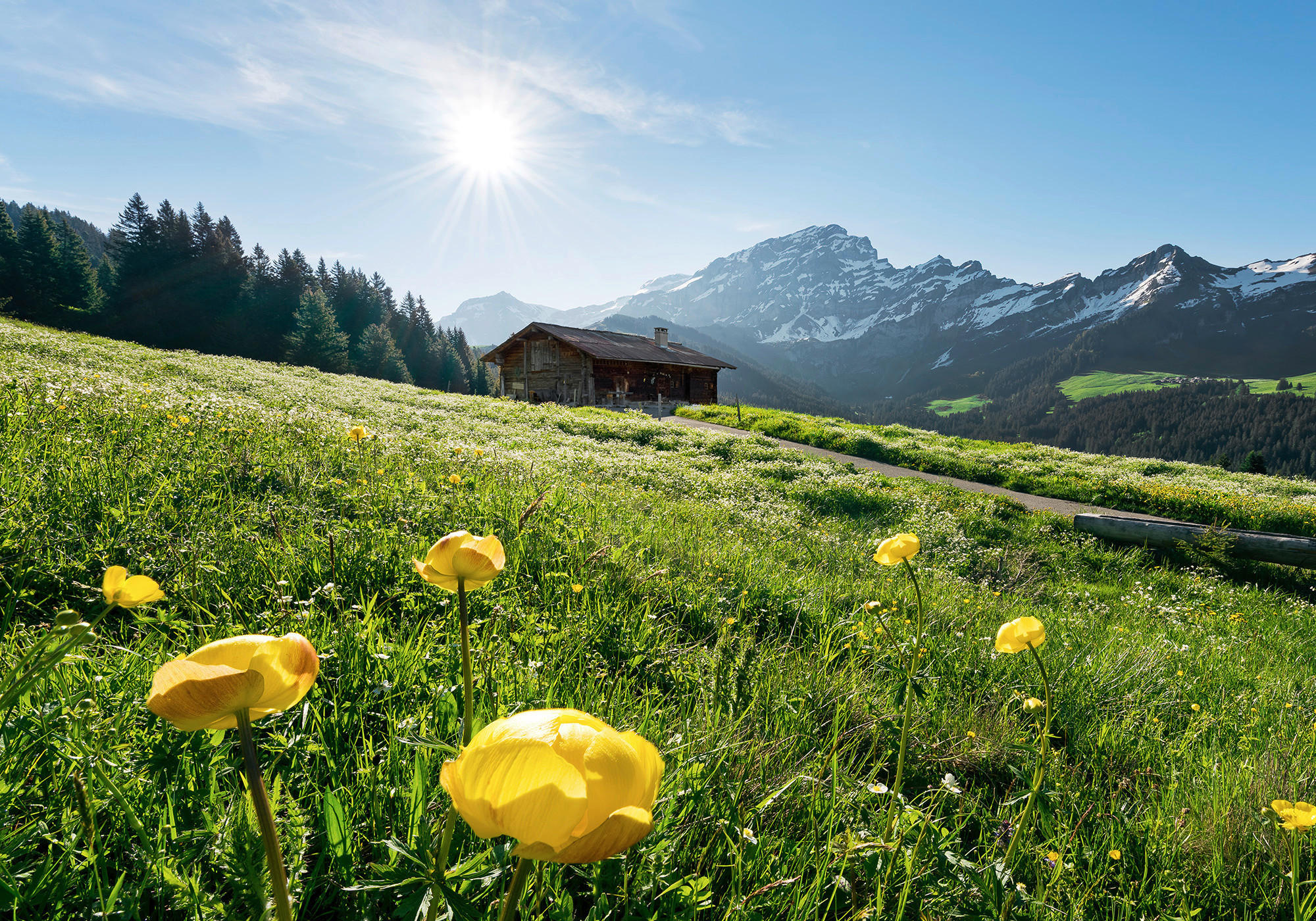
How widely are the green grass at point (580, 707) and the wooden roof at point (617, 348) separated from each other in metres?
27.3

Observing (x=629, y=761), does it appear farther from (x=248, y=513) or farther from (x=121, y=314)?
(x=121, y=314)

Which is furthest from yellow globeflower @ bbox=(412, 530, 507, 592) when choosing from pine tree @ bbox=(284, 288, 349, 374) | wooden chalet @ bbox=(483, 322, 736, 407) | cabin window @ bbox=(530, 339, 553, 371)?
pine tree @ bbox=(284, 288, 349, 374)

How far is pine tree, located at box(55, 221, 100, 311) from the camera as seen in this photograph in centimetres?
5078

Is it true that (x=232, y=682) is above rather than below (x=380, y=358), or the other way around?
below

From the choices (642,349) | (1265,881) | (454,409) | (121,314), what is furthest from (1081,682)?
(121,314)

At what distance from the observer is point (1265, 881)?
1.88 metres

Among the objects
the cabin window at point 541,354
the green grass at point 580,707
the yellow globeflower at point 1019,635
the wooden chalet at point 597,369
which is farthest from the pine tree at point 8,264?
the yellow globeflower at point 1019,635

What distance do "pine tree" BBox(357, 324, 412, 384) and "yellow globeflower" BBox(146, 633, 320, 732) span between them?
72357 mm

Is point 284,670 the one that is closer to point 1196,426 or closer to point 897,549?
point 897,549

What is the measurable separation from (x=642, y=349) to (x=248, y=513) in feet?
110

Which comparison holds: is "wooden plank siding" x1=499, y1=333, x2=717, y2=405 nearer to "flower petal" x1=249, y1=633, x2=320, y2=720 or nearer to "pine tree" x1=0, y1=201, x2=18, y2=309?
"flower petal" x1=249, y1=633, x2=320, y2=720

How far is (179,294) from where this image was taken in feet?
185

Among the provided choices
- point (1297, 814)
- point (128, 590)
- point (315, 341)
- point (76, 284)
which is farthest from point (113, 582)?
point (76, 284)

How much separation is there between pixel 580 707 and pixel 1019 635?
1.51m
